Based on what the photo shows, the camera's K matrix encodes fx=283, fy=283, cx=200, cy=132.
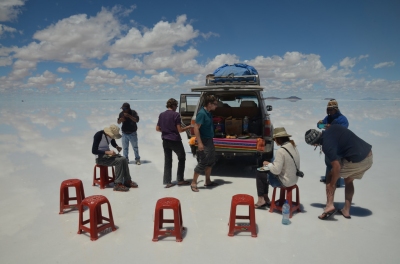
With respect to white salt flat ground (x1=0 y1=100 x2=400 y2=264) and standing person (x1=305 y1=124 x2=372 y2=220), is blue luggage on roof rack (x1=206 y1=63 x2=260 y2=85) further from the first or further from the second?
standing person (x1=305 y1=124 x2=372 y2=220)

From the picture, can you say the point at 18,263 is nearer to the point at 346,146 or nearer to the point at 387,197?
the point at 346,146

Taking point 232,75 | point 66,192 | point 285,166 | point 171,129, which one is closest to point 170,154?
point 171,129

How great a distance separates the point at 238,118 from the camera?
7676mm

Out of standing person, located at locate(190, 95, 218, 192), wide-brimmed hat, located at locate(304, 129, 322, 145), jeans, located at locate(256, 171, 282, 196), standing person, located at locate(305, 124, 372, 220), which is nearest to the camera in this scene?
standing person, located at locate(305, 124, 372, 220)

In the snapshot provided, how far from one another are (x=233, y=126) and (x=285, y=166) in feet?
10.6

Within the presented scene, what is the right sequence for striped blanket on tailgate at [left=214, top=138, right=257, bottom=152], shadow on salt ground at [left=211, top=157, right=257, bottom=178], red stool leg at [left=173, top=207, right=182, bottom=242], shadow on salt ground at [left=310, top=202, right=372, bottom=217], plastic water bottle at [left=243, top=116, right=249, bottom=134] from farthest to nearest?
plastic water bottle at [left=243, top=116, right=249, bottom=134] → shadow on salt ground at [left=211, top=157, right=257, bottom=178] → striped blanket on tailgate at [left=214, top=138, right=257, bottom=152] → shadow on salt ground at [left=310, top=202, right=372, bottom=217] → red stool leg at [left=173, top=207, right=182, bottom=242]

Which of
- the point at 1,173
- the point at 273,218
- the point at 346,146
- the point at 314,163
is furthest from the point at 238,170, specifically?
the point at 1,173

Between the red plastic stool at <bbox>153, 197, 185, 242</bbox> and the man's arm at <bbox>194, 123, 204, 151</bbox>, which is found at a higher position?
the man's arm at <bbox>194, 123, 204, 151</bbox>

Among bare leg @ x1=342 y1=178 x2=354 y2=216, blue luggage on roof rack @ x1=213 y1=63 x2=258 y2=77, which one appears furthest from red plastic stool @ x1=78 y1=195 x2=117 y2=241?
blue luggage on roof rack @ x1=213 y1=63 x2=258 y2=77

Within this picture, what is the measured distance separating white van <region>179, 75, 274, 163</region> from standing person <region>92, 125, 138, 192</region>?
1806 millimetres

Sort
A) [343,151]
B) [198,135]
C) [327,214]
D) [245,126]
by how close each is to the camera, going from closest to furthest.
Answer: [343,151]
[327,214]
[198,135]
[245,126]

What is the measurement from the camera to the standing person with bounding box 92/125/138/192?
5.34 meters

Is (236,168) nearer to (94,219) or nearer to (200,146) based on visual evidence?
(200,146)

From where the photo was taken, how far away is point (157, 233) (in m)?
3.65
